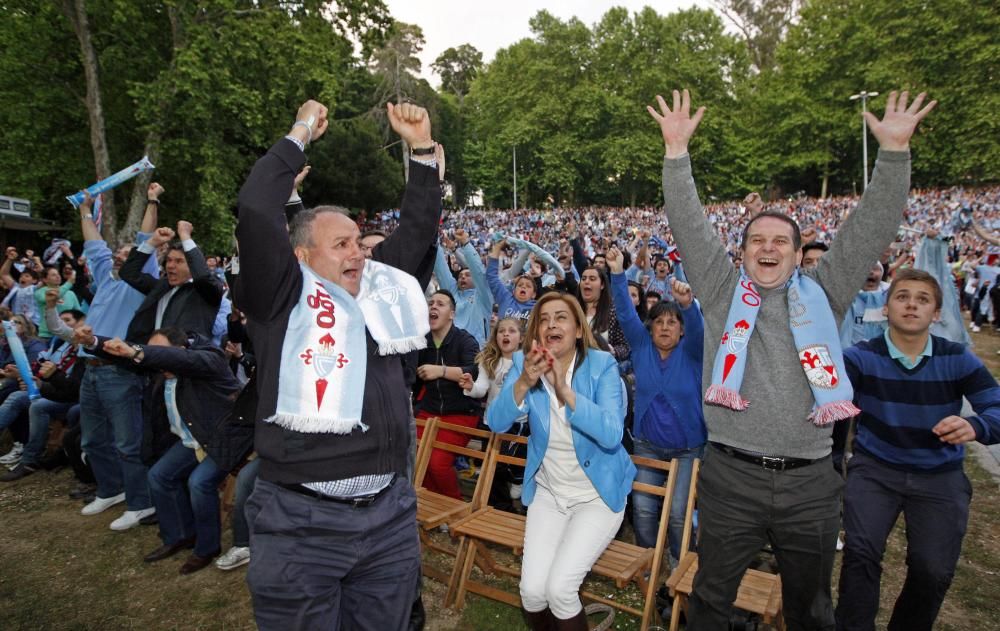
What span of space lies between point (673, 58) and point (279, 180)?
51465 mm

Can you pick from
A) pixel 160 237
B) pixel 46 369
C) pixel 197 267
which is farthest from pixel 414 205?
pixel 46 369

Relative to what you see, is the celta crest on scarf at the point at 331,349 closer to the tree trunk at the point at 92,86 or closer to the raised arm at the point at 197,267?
the raised arm at the point at 197,267

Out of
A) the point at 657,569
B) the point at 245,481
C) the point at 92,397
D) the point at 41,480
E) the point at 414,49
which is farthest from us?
the point at 414,49

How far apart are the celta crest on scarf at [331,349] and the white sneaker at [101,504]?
→ 470cm

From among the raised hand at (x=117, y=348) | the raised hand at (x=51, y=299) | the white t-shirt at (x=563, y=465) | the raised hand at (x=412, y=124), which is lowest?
the white t-shirt at (x=563, y=465)

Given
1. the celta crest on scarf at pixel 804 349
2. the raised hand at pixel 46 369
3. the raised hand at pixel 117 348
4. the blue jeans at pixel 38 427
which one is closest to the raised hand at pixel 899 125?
the celta crest on scarf at pixel 804 349

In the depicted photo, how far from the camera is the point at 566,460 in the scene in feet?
10.8

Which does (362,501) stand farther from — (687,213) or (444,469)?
(444,469)

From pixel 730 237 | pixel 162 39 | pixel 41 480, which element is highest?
pixel 162 39

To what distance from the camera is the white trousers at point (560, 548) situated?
2.97 meters

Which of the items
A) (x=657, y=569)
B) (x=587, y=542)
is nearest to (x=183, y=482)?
(x=587, y=542)

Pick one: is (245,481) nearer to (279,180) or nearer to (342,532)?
(342,532)

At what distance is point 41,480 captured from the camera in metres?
6.20

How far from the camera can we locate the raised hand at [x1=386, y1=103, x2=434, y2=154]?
231 centimetres
